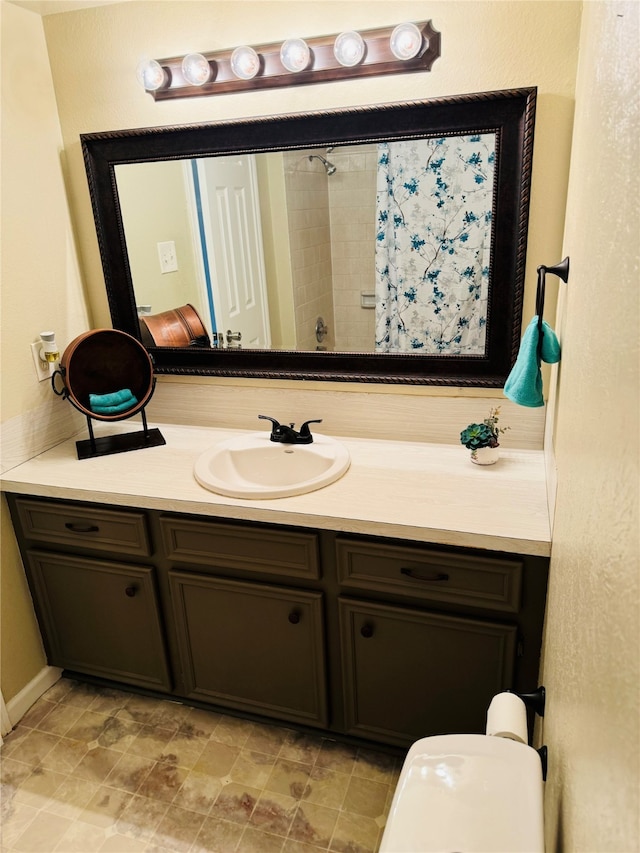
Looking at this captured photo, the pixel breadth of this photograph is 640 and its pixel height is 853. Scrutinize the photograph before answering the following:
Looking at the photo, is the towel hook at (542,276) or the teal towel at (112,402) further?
the teal towel at (112,402)

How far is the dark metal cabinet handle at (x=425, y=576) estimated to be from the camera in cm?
163

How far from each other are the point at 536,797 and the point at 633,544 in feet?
1.62

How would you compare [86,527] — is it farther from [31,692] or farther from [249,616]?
[31,692]

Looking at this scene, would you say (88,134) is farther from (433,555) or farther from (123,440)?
(433,555)

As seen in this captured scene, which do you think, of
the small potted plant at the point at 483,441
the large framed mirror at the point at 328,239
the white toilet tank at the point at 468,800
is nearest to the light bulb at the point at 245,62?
the large framed mirror at the point at 328,239

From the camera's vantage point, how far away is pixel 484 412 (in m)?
1.99

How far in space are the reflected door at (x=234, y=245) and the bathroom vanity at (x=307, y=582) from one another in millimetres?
414

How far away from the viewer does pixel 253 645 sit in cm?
194

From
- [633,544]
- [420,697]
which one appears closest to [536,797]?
[633,544]

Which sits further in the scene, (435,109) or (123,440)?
(123,440)

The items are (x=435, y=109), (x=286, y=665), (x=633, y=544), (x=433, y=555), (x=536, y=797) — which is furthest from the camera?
(x=286, y=665)

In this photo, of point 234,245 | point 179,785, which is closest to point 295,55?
point 234,245

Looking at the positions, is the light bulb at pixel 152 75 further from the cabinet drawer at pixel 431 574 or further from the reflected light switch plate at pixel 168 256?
the cabinet drawer at pixel 431 574

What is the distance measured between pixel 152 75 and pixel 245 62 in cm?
30
